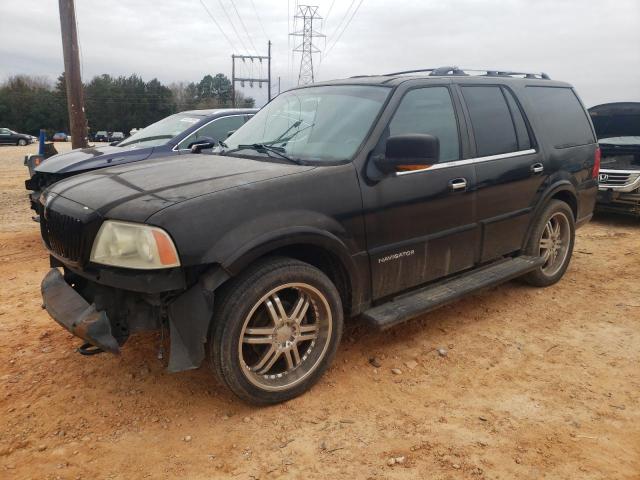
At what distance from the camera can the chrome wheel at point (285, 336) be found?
289 centimetres

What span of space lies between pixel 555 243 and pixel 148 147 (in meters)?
5.23

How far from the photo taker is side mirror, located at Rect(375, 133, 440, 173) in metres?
3.14

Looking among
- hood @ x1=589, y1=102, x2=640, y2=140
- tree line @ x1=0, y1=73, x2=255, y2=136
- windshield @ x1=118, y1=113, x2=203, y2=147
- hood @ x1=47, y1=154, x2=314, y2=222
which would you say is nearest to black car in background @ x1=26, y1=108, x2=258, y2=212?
windshield @ x1=118, y1=113, x2=203, y2=147

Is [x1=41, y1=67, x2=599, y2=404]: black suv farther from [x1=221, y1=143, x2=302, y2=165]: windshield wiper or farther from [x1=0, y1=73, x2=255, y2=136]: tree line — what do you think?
[x1=0, y1=73, x2=255, y2=136]: tree line

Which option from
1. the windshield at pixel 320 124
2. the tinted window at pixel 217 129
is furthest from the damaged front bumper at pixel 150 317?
the tinted window at pixel 217 129

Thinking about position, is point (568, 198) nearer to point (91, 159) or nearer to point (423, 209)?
point (423, 209)

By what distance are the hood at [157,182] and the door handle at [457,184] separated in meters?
1.17

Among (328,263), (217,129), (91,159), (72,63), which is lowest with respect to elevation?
(328,263)

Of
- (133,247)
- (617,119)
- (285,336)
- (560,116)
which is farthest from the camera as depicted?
(617,119)

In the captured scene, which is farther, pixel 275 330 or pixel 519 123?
pixel 519 123

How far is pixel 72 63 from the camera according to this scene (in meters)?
9.62

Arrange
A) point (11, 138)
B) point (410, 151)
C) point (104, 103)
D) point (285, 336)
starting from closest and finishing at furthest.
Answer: point (285, 336) < point (410, 151) < point (11, 138) < point (104, 103)

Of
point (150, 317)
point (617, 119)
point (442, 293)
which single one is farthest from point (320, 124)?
point (617, 119)

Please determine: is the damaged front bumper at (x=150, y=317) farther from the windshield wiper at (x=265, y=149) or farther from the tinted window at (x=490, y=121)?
the tinted window at (x=490, y=121)
